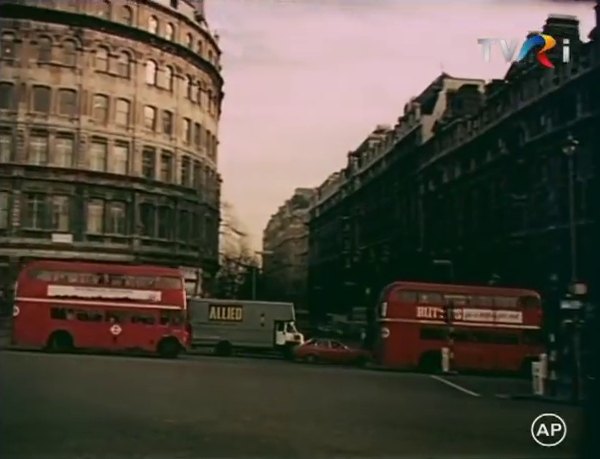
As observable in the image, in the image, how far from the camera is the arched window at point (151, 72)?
404cm

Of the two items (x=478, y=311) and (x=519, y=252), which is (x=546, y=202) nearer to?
(x=519, y=252)

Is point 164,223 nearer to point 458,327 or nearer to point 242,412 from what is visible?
point 242,412

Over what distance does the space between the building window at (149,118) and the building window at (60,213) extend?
50 cm

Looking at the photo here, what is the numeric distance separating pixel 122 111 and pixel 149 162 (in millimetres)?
262

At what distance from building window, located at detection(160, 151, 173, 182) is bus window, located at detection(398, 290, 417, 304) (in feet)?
3.97

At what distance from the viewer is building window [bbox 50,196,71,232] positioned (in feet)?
12.7

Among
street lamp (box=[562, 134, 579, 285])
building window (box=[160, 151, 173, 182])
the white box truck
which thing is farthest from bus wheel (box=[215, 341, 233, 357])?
street lamp (box=[562, 134, 579, 285])

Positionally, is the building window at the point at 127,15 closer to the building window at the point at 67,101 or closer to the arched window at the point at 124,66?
the arched window at the point at 124,66

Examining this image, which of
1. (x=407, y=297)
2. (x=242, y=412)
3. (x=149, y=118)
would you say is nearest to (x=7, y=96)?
(x=149, y=118)

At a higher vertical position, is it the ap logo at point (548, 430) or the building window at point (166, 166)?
the building window at point (166, 166)

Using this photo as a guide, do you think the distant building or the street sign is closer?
the street sign

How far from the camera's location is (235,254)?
159 inches

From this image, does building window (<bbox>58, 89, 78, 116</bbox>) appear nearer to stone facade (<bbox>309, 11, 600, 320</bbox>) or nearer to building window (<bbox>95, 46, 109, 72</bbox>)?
building window (<bbox>95, 46, 109, 72</bbox>)

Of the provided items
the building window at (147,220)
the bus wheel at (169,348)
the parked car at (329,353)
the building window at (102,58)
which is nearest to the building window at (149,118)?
the building window at (102,58)
